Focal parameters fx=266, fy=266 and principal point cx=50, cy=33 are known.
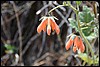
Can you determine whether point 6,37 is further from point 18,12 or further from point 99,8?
point 99,8

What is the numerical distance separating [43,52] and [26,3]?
1.68ft

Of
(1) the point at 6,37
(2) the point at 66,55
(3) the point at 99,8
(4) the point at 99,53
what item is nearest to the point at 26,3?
(1) the point at 6,37

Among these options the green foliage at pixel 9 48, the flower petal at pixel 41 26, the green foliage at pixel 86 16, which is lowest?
the green foliage at pixel 9 48

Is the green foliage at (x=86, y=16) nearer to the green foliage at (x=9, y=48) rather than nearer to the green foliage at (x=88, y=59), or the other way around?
the green foliage at (x=88, y=59)

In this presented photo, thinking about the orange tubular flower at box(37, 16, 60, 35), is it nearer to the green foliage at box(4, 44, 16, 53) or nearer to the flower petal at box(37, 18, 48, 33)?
the flower petal at box(37, 18, 48, 33)

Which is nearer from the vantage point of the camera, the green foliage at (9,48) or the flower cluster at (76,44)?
the flower cluster at (76,44)

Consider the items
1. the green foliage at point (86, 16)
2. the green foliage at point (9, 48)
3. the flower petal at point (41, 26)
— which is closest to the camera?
the flower petal at point (41, 26)

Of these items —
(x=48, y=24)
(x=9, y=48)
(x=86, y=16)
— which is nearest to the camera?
(x=48, y=24)

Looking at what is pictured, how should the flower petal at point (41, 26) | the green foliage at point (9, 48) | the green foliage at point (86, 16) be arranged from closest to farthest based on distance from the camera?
1. the flower petal at point (41, 26)
2. the green foliage at point (86, 16)
3. the green foliage at point (9, 48)

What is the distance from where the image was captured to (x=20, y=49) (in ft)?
8.48

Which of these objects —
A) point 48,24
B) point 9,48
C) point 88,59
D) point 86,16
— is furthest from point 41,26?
point 9,48

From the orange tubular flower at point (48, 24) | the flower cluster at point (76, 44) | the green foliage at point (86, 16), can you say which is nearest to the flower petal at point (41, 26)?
the orange tubular flower at point (48, 24)

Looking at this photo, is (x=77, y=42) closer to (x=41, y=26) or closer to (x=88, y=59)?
(x=41, y=26)

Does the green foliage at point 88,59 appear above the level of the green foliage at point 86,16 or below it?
below
